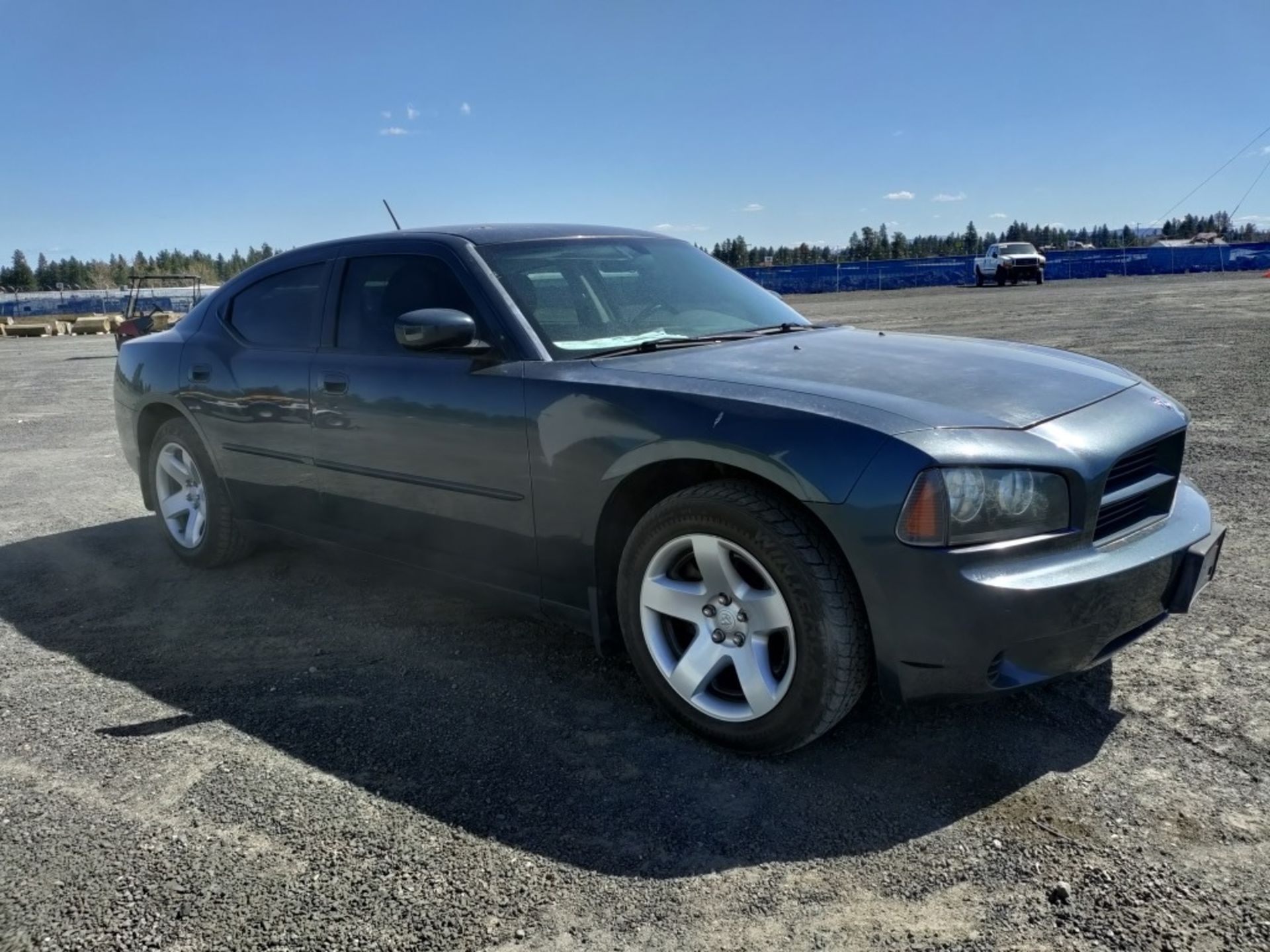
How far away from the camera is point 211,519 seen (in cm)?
506

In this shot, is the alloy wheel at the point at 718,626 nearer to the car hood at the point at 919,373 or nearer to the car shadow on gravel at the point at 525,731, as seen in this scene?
the car shadow on gravel at the point at 525,731

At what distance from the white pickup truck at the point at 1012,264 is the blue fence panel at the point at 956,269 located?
5846 millimetres

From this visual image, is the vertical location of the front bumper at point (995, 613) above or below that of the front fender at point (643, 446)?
below

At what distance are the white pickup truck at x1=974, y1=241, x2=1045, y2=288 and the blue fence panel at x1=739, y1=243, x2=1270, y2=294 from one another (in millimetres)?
5846

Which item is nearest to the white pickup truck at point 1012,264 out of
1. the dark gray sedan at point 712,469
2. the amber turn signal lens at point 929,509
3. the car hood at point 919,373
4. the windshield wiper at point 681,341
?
the dark gray sedan at point 712,469

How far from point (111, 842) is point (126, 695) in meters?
1.11

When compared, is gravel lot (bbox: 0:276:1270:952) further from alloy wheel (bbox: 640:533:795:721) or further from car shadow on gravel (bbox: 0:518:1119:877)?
alloy wheel (bbox: 640:533:795:721)

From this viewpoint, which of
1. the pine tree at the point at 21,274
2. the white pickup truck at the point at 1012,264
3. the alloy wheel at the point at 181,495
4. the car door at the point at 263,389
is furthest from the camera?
the pine tree at the point at 21,274

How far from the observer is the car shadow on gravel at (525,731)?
8.82 ft

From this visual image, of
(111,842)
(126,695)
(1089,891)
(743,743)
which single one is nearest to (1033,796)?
(1089,891)

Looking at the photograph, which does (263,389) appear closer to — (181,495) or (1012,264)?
(181,495)

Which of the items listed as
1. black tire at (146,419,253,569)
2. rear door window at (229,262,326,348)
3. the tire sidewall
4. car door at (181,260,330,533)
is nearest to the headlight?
the tire sidewall

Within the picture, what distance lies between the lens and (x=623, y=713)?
339 centimetres

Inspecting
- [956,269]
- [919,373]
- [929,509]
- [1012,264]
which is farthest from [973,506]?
[956,269]
